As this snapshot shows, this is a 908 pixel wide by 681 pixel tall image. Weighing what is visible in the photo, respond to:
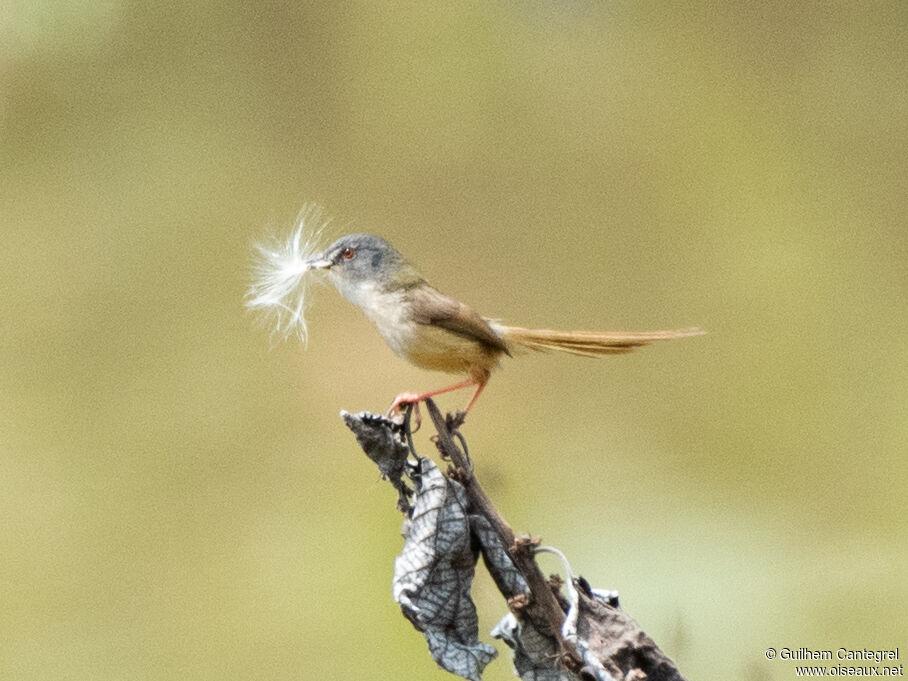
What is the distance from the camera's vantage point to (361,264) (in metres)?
0.84

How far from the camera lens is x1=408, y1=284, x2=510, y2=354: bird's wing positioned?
2.69ft

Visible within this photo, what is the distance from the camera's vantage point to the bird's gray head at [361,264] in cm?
84

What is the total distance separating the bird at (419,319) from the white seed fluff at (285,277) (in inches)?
2.0

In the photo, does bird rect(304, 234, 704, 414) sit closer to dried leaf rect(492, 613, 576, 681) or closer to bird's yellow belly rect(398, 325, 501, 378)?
bird's yellow belly rect(398, 325, 501, 378)

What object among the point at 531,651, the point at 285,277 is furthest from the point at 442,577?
the point at 285,277

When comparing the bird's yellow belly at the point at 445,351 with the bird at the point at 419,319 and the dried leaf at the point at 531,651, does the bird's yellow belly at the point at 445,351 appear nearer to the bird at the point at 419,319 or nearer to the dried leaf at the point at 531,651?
the bird at the point at 419,319

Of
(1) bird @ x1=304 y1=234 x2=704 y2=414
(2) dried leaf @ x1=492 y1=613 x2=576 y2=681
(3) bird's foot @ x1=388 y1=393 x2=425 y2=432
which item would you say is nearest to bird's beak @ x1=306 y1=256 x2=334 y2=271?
(1) bird @ x1=304 y1=234 x2=704 y2=414

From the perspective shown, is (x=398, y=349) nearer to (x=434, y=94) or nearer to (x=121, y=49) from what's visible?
(x=434, y=94)

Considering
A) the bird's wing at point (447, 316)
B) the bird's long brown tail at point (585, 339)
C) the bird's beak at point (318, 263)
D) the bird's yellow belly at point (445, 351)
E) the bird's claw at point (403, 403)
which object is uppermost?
the bird's long brown tail at point (585, 339)

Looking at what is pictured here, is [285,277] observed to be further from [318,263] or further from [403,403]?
[403,403]

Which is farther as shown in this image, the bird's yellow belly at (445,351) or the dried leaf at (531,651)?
the bird's yellow belly at (445,351)

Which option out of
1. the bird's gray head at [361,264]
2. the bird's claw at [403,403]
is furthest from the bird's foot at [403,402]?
the bird's gray head at [361,264]

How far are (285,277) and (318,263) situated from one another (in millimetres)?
59

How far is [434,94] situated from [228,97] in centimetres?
28
